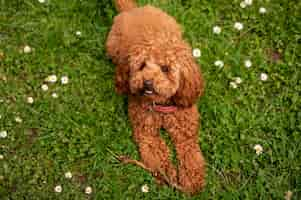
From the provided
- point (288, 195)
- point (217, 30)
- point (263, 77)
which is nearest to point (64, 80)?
point (217, 30)

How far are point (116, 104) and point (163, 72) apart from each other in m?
0.80

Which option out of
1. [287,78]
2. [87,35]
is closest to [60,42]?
[87,35]

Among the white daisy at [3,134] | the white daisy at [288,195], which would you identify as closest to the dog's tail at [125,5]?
the white daisy at [3,134]

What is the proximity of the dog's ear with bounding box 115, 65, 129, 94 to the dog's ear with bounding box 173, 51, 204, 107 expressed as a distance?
0.36m

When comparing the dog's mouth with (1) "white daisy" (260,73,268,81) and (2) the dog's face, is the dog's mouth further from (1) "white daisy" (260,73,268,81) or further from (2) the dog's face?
(1) "white daisy" (260,73,268,81)

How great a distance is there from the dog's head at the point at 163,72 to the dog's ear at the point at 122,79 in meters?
0.08

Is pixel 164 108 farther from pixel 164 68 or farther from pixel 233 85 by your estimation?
pixel 233 85

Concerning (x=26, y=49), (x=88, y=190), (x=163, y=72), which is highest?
(x=163, y=72)

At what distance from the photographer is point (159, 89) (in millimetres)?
2973

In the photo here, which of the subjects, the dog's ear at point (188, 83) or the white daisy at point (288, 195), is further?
the white daisy at point (288, 195)

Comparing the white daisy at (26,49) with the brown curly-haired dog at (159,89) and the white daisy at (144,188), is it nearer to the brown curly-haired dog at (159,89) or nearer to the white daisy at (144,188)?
the brown curly-haired dog at (159,89)

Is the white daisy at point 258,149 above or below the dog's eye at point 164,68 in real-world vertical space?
below

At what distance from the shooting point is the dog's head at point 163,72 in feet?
9.63

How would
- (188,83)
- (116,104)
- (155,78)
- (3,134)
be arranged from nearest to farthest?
(155,78) → (188,83) → (3,134) → (116,104)
